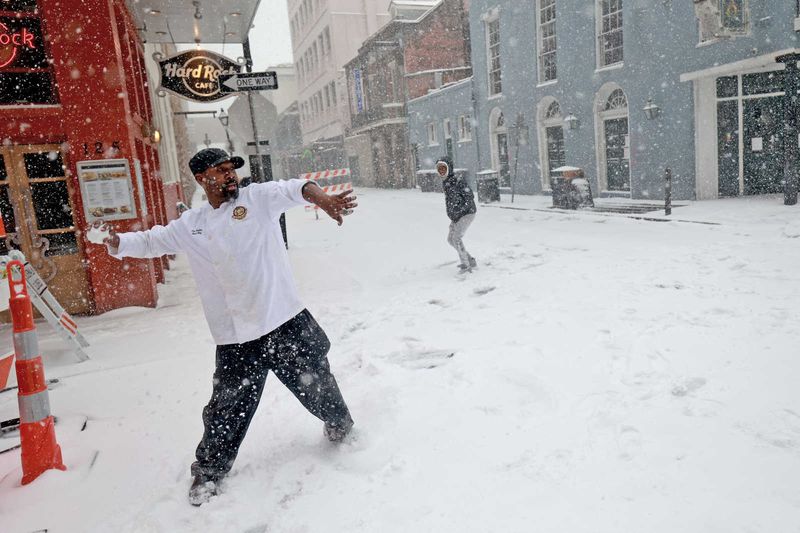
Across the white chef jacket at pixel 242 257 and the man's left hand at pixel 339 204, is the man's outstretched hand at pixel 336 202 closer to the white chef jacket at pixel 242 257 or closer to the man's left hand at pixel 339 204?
the man's left hand at pixel 339 204

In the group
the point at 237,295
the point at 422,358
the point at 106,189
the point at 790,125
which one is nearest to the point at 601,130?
the point at 790,125

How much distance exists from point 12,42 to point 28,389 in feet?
17.9

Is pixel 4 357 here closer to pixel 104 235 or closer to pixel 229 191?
pixel 104 235

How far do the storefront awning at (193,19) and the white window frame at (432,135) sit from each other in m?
17.3

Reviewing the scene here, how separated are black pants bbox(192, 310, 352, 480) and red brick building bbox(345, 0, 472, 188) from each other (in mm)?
28215

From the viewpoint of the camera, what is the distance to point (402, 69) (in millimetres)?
31719

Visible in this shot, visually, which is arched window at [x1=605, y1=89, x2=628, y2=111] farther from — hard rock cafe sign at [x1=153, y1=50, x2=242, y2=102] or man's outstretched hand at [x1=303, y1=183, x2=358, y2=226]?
man's outstretched hand at [x1=303, y1=183, x2=358, y2=226]

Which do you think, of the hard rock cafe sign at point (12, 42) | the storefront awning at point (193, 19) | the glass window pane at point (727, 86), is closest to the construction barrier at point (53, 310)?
the hard rock cafe sign at point (12, 42)

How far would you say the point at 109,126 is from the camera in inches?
274

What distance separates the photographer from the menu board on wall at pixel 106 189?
6.85 metres

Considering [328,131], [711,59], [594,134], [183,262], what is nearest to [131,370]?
[183,262]

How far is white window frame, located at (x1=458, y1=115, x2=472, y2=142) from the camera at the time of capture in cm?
2453

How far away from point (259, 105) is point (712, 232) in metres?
8.81

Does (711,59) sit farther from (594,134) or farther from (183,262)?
(183,262)
